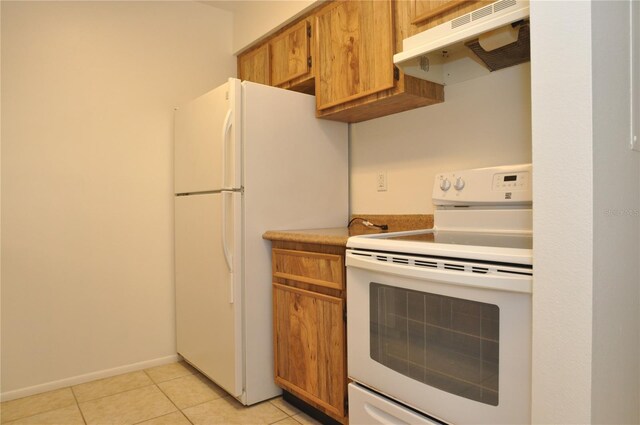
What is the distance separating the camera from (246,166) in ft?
6.78

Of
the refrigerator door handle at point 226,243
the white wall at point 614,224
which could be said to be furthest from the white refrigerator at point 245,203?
the white wall at point 614,224

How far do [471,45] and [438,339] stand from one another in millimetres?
1140

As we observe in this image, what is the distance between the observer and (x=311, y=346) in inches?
73.9

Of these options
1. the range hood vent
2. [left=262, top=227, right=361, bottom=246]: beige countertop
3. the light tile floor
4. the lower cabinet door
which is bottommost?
the light tile floor

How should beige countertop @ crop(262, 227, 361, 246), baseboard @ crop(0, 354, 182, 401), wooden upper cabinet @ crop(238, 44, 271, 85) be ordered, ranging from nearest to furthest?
beige countertop @ crop(262, 227, 361, 246) < baseboard @ crop(0, 354, 182, 401) < wooden upper cabinet @ crop(238, 44, 271, 85)

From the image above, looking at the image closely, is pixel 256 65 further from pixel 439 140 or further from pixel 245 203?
pixel 439 140

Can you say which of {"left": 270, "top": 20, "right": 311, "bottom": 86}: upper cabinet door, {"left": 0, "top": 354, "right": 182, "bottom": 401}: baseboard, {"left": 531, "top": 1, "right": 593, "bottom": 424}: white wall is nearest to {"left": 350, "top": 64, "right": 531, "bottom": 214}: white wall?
{"left": 270, "top": 20, "right": 311, "bottom": 86}: upper cabinet door

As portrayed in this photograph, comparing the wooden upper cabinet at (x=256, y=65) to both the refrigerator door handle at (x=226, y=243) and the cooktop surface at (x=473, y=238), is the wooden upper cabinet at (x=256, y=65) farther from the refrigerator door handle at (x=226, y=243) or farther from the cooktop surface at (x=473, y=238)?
the cooktop surface at (x=473, y=238)

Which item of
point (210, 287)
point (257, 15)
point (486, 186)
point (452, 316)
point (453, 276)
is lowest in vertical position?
point (210, 287)

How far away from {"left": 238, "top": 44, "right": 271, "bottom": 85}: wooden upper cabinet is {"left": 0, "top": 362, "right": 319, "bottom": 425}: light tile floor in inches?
74.4

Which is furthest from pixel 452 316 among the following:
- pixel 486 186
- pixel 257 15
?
pixel 257 15

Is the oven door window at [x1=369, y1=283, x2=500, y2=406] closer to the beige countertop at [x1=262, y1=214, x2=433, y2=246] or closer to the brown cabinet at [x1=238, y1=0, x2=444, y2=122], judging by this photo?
the beige countertop at [x1=262, y1=214, x2=433, y2=246]

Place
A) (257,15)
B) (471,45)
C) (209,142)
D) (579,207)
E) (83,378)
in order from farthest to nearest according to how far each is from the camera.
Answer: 1. (257,15)
2. (83,378)
3. (209,142)
4. (471,45)
5. (579,207)

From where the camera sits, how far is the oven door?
1056 mm
